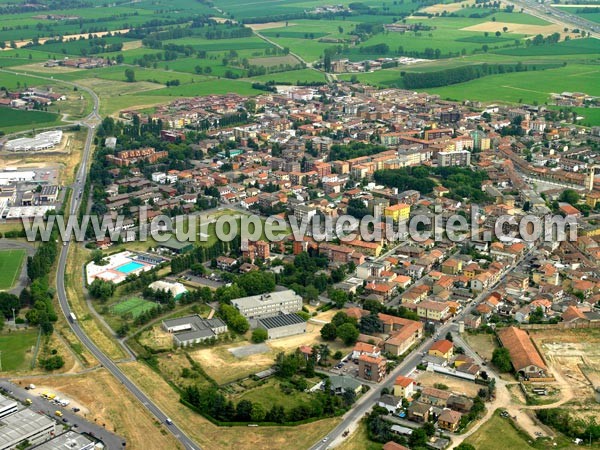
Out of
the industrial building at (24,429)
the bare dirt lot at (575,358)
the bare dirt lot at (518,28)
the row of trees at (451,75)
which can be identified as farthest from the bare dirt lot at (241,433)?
the bare dirt lot at (518,28)

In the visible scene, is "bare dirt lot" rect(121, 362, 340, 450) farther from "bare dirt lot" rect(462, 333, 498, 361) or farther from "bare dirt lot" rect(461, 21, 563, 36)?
"bare dirt lot" rect(461, 21, 563, 36)

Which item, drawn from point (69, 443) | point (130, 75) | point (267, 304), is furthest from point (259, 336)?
point (130, 75)

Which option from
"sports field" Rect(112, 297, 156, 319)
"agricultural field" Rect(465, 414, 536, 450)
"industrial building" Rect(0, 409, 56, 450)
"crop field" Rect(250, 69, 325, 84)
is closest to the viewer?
"industrial building" Rect(0, 409, 56, 450)

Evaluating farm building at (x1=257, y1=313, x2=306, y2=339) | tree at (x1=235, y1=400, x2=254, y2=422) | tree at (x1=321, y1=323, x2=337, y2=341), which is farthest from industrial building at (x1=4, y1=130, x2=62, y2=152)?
tree at (x1=235, y1=400, x2=254, y2=422)

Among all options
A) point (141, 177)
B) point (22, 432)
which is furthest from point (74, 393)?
point (141, 177)

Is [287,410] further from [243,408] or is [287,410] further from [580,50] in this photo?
[580,50]

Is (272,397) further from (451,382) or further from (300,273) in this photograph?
(300,273)
